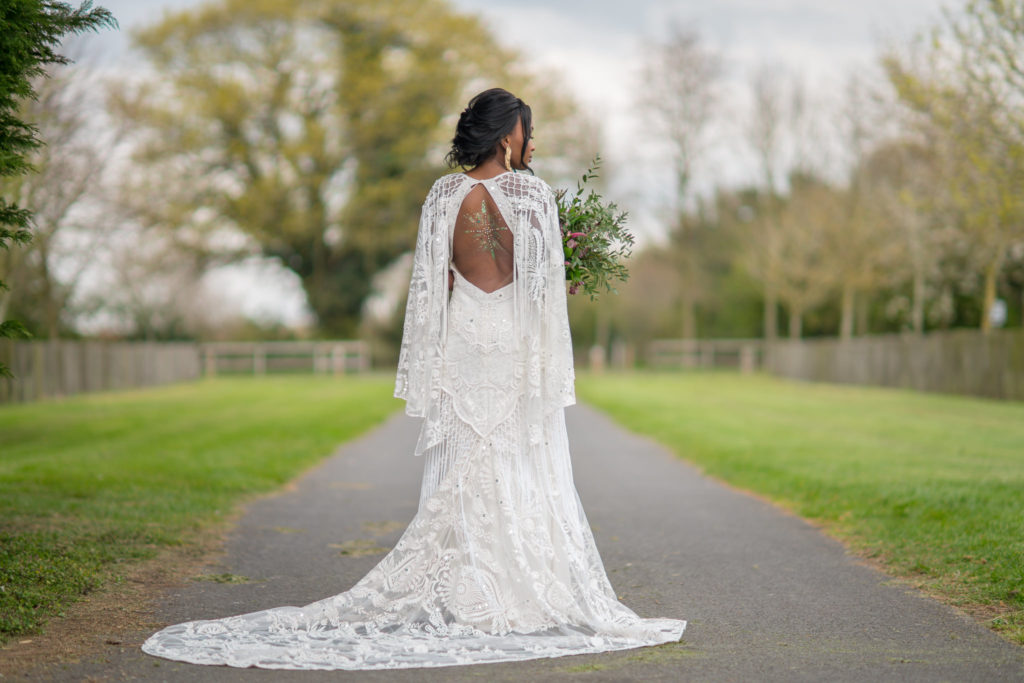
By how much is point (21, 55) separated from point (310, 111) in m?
34.5

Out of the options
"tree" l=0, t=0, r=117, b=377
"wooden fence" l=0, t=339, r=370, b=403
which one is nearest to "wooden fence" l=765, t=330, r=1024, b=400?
"wooden fence" l=0, t=339, r=370, b=403

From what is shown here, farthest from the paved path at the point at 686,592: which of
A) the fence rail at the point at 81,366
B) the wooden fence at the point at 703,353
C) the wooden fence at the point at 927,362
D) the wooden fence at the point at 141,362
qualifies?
the wooden fence at the point at 703,353

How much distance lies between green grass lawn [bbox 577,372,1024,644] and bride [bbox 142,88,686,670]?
6.87ft

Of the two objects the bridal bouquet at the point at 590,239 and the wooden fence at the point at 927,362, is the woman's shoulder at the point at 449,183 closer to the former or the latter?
the bridal bouquet at the point at 590,239

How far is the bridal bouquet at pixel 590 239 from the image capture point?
199 inches

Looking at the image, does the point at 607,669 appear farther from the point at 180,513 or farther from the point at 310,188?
the point at 310,188

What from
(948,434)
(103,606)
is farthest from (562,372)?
(948,434)

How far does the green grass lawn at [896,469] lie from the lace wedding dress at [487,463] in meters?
2.05

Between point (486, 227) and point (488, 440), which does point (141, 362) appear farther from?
point (486, 227)

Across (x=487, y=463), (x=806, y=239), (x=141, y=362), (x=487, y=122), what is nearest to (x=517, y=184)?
(x=487, y=122)

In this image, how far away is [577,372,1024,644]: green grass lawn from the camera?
592 centimetres

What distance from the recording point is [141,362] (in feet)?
102

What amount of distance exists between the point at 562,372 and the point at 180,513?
440 centimetres

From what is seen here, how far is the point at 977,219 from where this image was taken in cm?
1681
